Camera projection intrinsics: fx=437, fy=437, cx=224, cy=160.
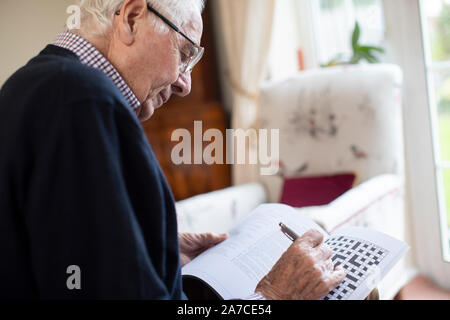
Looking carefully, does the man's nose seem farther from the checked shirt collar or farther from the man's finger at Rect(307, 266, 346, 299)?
the man's finger at Rect(307, 266, 346, 299)

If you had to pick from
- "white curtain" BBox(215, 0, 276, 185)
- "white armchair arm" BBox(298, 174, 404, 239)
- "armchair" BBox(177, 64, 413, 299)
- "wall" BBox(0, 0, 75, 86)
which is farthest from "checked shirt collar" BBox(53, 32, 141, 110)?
"white curtain" BBox(215, 0, 276, 185)

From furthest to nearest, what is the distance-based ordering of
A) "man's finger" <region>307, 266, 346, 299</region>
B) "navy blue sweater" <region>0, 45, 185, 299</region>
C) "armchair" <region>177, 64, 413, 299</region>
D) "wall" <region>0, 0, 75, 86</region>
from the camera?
"wall" <region>0, 0, 75, 86</region>
"armchair" <region>177, 64, 413, 299</region>
"man's finger" <region>307, 266, 346, 299</region>
"navy blue sweater" <region>0, 45, 185, 299</region>

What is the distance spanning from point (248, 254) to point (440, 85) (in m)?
1.42

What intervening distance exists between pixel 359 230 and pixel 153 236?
480mm

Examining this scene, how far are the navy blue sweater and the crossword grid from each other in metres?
0.33

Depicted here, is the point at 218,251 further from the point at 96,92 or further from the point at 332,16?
the point at 332,16

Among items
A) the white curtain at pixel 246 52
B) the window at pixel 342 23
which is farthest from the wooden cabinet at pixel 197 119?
the window at pixel 342 23

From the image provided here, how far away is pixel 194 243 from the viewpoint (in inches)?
40.7

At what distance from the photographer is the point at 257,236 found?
0.93m

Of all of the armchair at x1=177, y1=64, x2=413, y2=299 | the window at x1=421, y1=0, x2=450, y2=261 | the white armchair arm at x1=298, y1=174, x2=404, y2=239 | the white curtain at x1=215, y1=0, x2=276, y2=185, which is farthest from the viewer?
the white curtain at x1=215, y1=0, x2=276, y2=185

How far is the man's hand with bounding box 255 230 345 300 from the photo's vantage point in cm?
69

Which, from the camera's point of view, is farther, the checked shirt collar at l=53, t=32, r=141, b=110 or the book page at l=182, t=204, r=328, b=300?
the book page at l=182, t=204, r=328, b=300

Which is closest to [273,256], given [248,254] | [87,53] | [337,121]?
[248,254]

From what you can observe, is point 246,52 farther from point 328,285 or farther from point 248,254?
point 328,285
